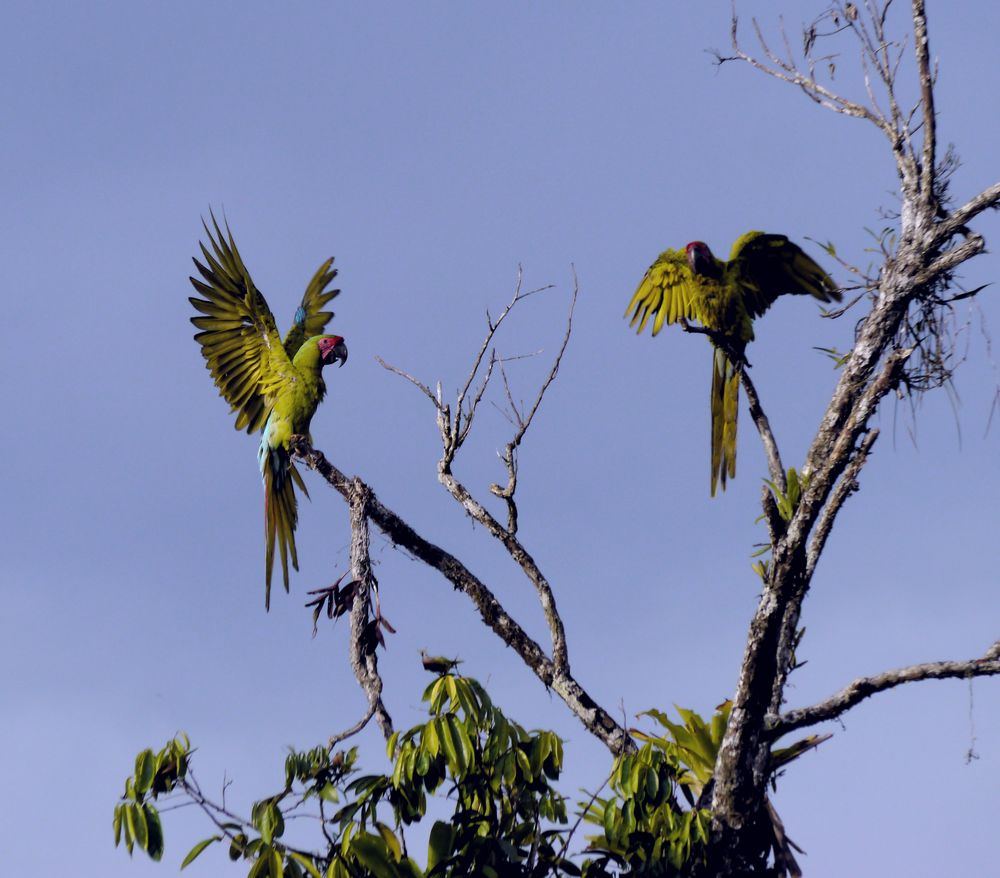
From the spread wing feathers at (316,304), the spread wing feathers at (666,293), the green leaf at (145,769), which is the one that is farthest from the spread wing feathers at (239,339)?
the green leaf at (145,769)

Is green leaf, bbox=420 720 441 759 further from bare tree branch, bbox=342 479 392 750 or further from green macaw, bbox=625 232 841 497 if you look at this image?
green macaw, bbox=625 232 841 497

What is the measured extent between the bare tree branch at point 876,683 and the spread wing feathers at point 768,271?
3.33 metres

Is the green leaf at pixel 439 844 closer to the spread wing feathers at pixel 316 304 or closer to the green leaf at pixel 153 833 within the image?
the green leaf at pixel 153 833

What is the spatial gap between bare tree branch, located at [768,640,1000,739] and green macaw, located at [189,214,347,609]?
10.1 feet

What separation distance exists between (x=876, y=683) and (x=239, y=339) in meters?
4.18

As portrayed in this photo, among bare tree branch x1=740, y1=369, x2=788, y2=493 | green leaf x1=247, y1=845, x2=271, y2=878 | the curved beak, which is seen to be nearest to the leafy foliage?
green leaf x1=247, y1=845, x2=271, y2=878

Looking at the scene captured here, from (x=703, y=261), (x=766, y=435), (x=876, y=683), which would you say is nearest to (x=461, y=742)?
(x=876, y=683)

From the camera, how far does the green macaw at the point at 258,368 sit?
22.8 feet

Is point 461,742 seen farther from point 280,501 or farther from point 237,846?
point 280,501

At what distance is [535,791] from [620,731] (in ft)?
4.80

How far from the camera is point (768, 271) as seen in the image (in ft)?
25.0

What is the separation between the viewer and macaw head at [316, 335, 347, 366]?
24.1 feet

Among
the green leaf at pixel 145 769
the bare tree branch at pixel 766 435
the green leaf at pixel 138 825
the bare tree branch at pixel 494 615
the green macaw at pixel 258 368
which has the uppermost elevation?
the green macaw at pixel 258 368

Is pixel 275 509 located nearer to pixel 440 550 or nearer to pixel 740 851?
pixel 440 550
